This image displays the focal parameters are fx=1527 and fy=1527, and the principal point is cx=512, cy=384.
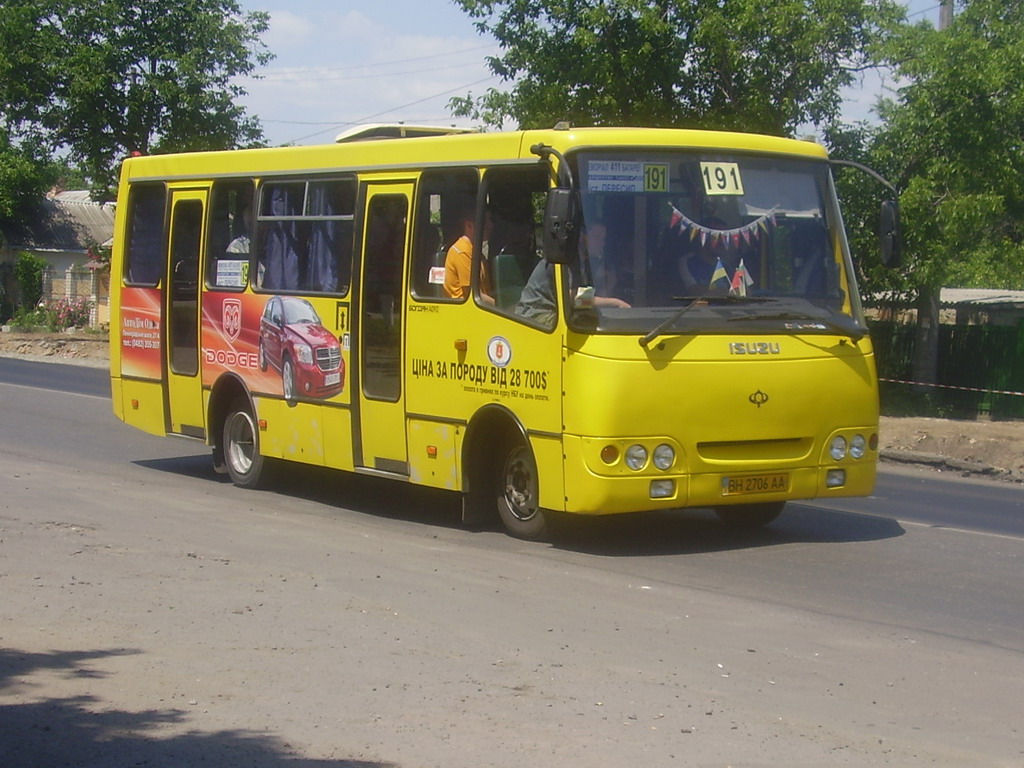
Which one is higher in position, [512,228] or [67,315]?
[512,228]

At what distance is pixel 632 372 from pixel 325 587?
8.29 ft

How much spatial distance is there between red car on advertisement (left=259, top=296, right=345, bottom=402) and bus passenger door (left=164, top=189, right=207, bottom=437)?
1.29 meters

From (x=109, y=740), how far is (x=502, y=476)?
577cm

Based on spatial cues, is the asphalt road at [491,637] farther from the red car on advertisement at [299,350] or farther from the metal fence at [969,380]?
the metal fence at [969,380]

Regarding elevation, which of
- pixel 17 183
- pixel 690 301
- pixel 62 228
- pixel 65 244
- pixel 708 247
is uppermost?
pixel 17 183

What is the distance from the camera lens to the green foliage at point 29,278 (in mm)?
52031

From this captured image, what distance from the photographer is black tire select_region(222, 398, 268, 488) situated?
13844mm

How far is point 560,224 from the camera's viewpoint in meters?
9.80

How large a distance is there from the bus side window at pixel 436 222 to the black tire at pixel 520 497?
137cm

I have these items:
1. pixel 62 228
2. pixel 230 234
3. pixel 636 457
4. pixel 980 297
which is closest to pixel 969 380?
pixel 980 297

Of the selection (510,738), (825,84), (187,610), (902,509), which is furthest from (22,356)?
(510,738)

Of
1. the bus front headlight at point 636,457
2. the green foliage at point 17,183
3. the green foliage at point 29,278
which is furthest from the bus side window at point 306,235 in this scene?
the green foliage at point 29,278

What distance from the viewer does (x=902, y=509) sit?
1338 centimetres

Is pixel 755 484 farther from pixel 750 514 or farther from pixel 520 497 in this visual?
pixel 520 497
